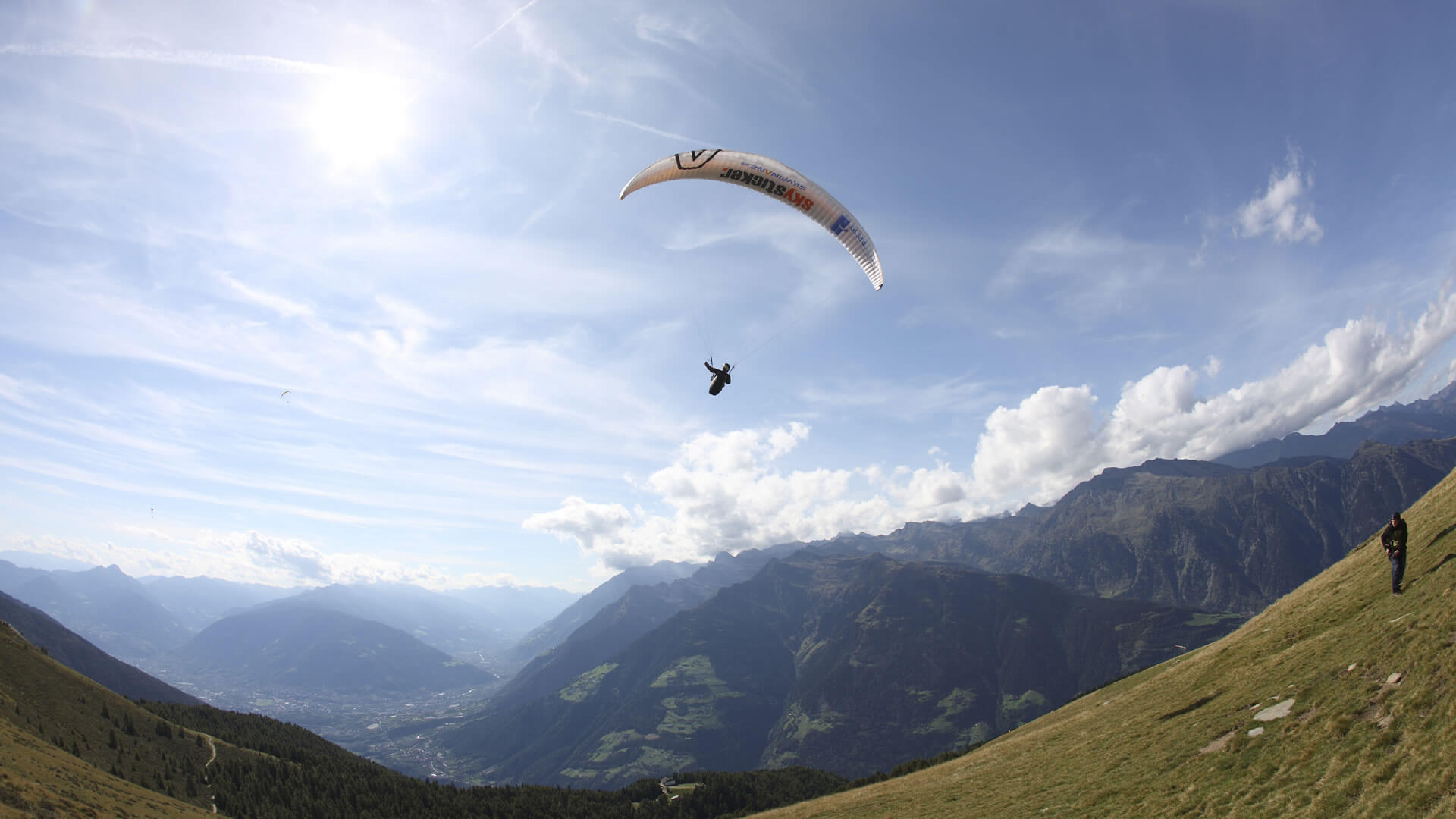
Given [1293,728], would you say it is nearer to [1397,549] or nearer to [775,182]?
[1397,549]

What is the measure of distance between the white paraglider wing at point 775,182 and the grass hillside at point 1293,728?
29.3 m

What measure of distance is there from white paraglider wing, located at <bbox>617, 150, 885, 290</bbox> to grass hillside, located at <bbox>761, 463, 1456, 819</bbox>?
29.3 metres

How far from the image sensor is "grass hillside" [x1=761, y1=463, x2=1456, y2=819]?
15.0 m

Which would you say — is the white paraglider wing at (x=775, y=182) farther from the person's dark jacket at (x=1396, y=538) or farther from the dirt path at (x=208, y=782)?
the dirt path at (x=208, y=782)

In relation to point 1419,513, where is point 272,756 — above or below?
below

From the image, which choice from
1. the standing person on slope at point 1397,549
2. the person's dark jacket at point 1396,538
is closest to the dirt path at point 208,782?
the standing person on slope at point 1397,549

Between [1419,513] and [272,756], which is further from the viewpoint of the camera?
[272,756]

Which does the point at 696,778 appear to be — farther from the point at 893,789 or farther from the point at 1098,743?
the point at 1098,743

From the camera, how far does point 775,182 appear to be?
41.8m

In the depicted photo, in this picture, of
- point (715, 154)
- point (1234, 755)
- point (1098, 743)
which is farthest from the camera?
point (715, 154)

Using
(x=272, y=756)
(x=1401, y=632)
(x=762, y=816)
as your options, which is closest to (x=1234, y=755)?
(x=1401, y=632)

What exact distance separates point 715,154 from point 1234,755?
139 ft

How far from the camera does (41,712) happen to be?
6975 cm

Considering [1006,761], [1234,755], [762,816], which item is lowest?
[762,816]
